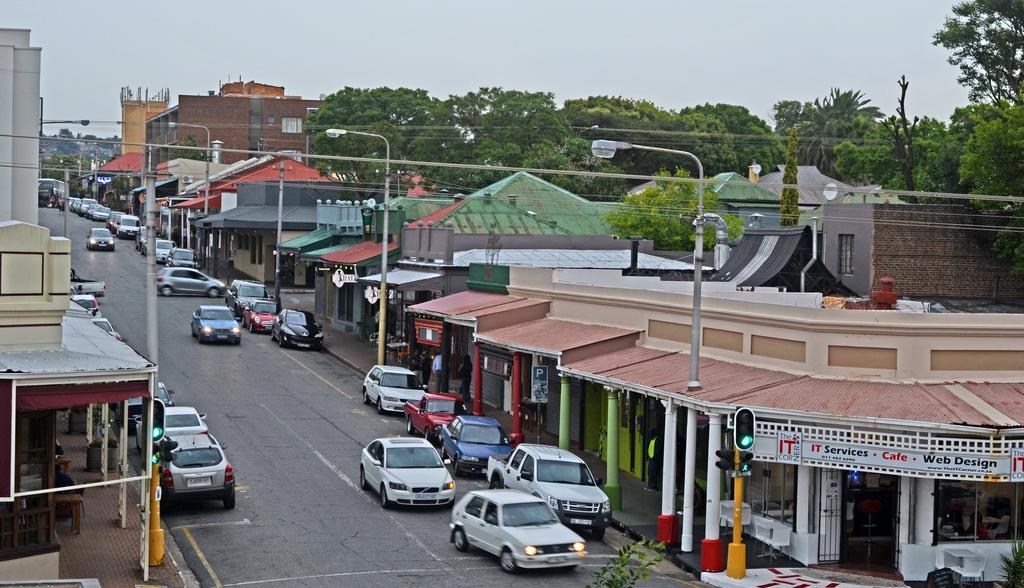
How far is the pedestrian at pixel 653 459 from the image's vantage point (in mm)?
29266

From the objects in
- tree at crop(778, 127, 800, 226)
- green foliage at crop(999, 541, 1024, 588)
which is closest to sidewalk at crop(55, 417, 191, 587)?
green foliage at crop(999, 541, 1024, 588)

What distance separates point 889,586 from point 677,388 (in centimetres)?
571

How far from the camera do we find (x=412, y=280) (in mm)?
49000

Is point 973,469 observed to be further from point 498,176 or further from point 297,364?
point 498,176

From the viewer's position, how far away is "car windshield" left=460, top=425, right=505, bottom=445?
30.9 m

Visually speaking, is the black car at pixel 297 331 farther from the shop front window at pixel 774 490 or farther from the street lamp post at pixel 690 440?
the shop front window at pixel 774 490

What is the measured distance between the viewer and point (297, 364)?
47.9 meters

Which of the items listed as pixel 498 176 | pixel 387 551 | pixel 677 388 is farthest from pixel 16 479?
pixel 498 176

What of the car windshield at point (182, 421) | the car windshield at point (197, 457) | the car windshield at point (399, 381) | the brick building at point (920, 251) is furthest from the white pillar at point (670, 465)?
the brick building at point (920, 251)

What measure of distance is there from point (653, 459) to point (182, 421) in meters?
11.4

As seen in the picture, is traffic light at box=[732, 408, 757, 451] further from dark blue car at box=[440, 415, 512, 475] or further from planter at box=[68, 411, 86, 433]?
planter at box=[68, 411, 86, 433]

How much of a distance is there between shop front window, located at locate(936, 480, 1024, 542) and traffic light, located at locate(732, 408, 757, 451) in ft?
13.2

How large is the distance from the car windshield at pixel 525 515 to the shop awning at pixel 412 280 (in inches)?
1030

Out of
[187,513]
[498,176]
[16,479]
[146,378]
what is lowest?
[187,513]
